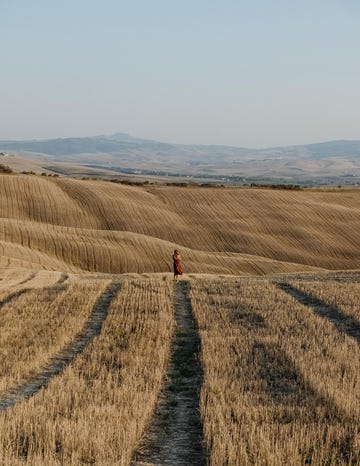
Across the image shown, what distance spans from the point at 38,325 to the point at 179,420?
909cm

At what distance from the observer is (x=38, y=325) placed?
18562 millimetres

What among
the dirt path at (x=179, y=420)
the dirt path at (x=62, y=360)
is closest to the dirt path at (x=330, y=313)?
the dirt path at (x=179, y=420)

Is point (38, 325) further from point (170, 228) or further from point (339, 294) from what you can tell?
point (170, 228)

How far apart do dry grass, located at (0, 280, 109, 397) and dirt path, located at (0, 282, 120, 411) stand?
0.17 m

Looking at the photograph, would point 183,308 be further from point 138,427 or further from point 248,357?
point 138,427

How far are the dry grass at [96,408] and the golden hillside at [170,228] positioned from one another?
27.9 m

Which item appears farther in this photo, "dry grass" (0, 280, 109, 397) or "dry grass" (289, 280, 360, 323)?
"dry grass" (289, 280, 360, 323)

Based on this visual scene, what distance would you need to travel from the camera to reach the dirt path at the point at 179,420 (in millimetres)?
8820

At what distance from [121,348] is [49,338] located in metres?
2.11

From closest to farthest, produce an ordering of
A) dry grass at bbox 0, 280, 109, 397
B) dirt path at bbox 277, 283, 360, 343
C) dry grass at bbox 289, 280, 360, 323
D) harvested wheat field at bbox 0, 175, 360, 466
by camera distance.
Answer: harvested wheat field at bbox 0, 175, 360, 466 → dry grass at bbox 0, 280, 109, 397 → dirt path at bbox 277, 283, 360, 343 → dry grass at bbox 289, 280, 360, 323

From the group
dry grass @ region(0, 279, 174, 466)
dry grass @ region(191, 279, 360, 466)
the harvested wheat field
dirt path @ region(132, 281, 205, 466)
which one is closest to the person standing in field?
the harvested wheat field

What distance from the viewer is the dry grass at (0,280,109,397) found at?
13836mm

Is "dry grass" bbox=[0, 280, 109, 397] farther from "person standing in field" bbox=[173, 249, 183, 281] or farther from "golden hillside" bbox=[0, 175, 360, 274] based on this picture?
"golden hillside" bbox=[0, 175, 360, 274]

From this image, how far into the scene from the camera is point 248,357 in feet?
46.7
